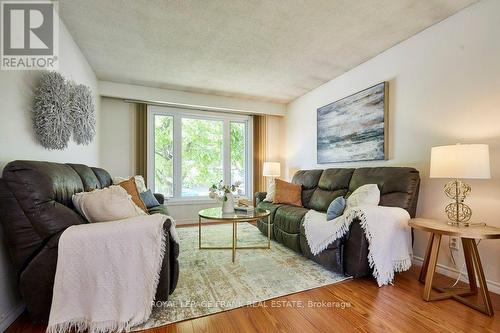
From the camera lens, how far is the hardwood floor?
1.53 meters

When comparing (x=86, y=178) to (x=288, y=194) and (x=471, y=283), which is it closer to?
(x=288, y=194)

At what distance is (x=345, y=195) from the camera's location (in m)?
3.02

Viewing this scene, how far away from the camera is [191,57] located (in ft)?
10.2

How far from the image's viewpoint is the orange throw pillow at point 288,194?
3557 mm

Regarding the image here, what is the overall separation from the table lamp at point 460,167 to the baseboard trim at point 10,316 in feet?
10.3

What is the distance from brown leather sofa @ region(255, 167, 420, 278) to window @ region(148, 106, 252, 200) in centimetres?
143

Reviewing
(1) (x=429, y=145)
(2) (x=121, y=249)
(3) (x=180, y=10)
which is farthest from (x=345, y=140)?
(2) (x=121, y=249)

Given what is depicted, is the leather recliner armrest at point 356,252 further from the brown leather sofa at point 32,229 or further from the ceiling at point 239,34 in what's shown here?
the brown leather sofa at point 32,229

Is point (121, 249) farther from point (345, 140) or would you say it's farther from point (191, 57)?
point (345, 140)

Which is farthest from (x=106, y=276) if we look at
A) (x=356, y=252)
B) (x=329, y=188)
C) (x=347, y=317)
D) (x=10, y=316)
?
(x=329, y=188)

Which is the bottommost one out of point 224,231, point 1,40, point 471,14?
point 224,231

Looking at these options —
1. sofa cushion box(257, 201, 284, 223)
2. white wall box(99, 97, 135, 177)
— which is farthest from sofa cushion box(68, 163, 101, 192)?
sofa cushion box(257, 201, 284, 223)

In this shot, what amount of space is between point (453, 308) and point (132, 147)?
179 inches

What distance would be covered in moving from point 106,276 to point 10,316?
69cm
